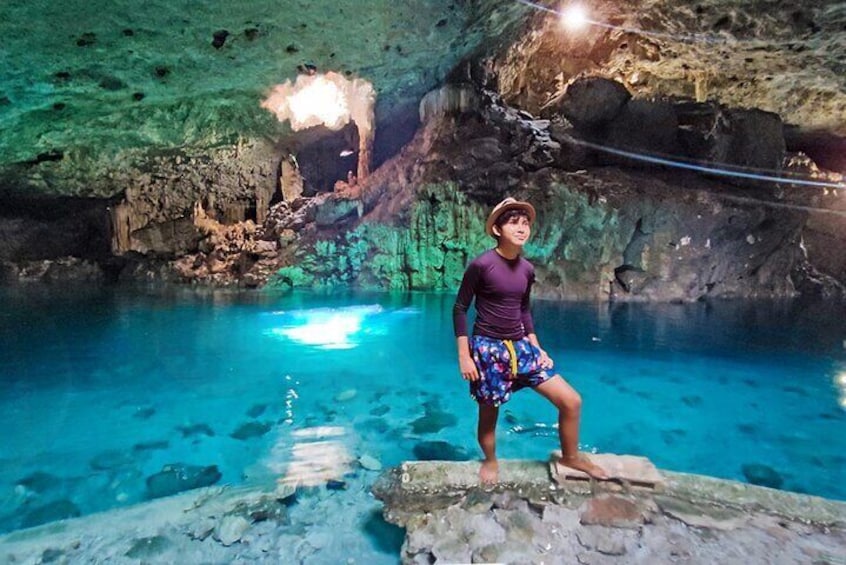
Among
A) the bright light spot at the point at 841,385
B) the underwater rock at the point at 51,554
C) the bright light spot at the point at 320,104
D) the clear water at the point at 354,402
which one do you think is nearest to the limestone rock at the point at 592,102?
the bright light spot at the point at 320,104

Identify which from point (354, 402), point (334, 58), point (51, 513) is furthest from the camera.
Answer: point (334, 58)

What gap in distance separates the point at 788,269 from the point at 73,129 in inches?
826

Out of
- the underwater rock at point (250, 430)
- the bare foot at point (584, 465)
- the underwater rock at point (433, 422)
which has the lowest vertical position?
the underwater rock at point (433, 422)

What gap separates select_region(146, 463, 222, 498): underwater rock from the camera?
3.26 m

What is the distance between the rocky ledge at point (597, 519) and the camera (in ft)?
6.91

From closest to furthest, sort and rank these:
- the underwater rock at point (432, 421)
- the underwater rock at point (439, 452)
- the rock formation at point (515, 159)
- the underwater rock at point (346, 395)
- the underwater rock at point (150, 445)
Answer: the underwater rock at point (439, 452) → the underwater rock at point (150, 445) → the underwater rock at point (432, 421) → the underwater rock at point (346, 395) → the rock formation at point (515, 159)

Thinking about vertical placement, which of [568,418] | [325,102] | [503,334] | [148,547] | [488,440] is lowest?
[148,547]

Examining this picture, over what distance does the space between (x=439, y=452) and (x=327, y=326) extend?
214 inches

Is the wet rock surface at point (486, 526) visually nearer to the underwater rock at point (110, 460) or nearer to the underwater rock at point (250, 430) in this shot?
the underwater rock at point (110, 460)

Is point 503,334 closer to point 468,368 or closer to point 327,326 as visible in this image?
point 468,368

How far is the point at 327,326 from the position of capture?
28.8 ft

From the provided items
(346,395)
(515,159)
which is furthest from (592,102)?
(346,395)

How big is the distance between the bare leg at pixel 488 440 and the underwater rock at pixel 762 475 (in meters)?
2.27

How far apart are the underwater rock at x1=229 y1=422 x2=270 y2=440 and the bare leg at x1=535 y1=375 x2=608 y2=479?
8.93 feet
